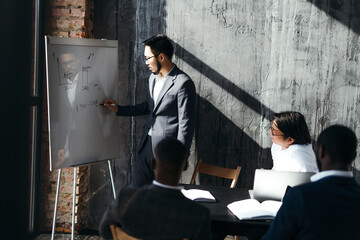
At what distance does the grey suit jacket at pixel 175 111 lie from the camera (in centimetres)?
371

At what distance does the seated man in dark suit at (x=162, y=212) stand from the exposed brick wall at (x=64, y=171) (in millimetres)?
2318

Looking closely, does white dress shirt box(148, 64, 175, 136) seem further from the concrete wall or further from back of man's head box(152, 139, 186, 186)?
back of man's head box(152, 139, 186, 186)

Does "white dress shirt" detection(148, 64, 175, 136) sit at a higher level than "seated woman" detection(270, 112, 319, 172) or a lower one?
higher

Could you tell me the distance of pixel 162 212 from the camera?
1.99 m

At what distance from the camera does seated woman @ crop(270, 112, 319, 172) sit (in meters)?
3.20

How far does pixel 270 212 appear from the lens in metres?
2.72

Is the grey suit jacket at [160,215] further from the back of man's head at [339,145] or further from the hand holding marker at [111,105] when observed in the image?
the hand holding marker at [111,105]

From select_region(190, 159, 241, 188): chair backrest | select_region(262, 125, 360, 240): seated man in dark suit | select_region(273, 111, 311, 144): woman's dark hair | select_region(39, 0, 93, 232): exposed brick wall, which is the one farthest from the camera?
select_region(39, 0, 93, 232): exposed brick wall

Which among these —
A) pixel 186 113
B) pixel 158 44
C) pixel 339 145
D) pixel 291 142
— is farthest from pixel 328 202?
pixel 158 44

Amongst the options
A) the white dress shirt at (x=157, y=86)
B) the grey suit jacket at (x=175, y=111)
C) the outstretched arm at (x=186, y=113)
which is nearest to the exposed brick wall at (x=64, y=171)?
the white dress shirt at (x=157, y=86)

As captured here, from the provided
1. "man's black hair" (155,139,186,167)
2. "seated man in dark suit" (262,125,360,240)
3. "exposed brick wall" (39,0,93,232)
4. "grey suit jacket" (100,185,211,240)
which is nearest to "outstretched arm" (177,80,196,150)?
"exposed brick wall" (39,0,93,232)

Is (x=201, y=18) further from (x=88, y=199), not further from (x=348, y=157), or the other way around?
(x=348, y=157)

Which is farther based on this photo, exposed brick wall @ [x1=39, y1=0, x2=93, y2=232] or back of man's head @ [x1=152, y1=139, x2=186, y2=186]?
exposed brick wall @ [x1=39, y1=0, x2=93, y2=232]

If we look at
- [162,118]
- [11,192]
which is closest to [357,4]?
[162,118]
